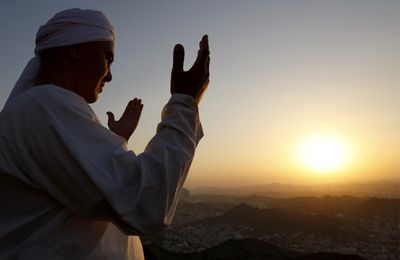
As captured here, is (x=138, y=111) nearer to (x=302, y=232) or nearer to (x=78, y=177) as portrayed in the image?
(x=78, y=177)

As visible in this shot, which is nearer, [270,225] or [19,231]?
[19,231]

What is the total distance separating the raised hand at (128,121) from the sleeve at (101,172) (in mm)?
959

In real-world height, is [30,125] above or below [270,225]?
above

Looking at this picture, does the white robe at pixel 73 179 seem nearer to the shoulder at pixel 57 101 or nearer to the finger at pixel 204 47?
the shoulder at pixel 57 101

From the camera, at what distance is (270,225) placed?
2689 cm

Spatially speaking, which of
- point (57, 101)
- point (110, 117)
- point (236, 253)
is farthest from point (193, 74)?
point (236, 253)

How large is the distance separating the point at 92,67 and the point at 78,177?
0.63 metres

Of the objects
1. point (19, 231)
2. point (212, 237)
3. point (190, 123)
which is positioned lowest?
point (212, 237)

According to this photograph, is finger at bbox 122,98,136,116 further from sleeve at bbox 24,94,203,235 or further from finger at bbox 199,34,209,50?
sleeve at bbox 24,94,203,235

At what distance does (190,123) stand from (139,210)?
16.6 inches

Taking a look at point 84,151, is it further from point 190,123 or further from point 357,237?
point 357,237

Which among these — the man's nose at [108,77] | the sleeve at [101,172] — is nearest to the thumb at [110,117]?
the man's nose at [108,77]

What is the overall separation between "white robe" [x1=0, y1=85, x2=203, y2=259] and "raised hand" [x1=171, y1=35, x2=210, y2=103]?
20cm

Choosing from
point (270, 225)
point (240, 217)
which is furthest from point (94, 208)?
point (240, 217)
